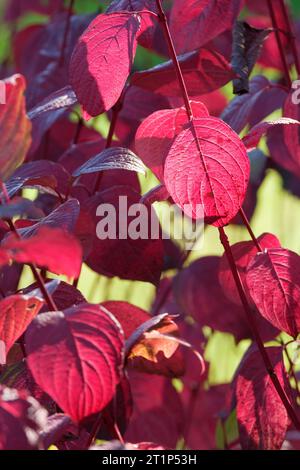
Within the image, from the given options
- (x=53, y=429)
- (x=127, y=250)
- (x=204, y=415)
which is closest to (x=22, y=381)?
(x=53, y=429)

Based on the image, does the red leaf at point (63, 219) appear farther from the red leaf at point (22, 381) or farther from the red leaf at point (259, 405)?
the red leaf at point (259, 405)

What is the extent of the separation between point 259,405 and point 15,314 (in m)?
0.28

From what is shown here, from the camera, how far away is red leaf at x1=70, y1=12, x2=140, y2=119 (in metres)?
0.73

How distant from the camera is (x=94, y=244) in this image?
2.83 ft

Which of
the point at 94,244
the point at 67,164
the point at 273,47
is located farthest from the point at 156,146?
the point at 273,47

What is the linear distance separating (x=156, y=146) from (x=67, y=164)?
26cm

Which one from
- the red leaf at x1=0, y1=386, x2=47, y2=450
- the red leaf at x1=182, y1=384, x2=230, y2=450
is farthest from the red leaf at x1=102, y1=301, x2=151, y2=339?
the red leaf at x1=182, y1=384, x2=230, y2=450

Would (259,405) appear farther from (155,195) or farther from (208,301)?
(208,301)

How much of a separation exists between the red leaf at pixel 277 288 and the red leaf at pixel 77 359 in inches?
8.0

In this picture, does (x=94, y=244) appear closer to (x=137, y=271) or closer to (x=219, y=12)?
(x=137, y=271)

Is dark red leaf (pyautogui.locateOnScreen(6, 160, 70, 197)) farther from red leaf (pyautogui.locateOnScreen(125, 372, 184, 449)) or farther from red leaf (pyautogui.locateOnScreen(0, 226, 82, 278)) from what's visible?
red leaf (pyautogui.locateOnScreen(125, 372, 184, 449))

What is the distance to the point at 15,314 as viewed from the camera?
0.62 meters
